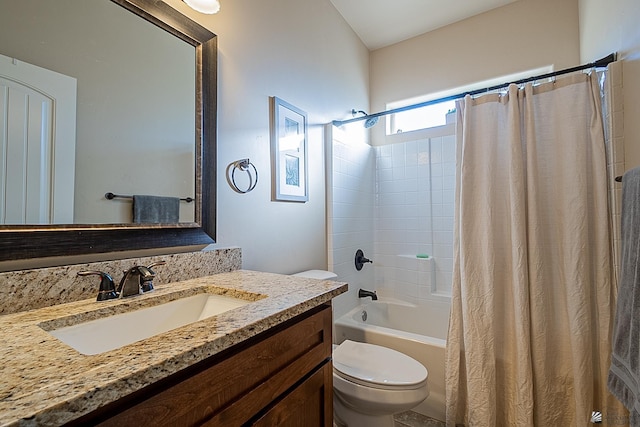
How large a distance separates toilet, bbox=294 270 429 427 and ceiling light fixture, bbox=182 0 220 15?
5.44 ft

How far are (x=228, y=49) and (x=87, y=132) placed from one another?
0.76 meters

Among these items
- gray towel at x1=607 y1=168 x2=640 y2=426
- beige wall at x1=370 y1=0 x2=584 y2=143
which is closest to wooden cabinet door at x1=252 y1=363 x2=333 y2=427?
gray towel at x1=607 y1=168 x2=640 y2=426

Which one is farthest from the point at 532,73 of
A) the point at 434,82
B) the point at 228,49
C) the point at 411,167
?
the point at 228,49

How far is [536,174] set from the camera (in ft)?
4.81

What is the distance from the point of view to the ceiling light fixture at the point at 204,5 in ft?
3.78

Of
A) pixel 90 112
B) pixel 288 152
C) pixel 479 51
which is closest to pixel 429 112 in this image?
pixel 479 51

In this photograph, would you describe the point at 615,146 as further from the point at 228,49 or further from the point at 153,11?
the point at 153,11

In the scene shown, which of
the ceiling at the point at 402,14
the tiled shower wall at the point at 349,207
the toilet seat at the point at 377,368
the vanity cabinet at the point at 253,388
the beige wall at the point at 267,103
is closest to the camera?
the vanity cabinet at the point at 253,388

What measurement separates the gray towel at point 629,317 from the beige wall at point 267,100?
1383 mm

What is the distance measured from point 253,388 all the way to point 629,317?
3.73ft

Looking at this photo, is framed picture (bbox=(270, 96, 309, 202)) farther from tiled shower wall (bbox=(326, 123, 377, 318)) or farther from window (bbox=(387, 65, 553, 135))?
window (bbox=(387, 65, 553, 135))

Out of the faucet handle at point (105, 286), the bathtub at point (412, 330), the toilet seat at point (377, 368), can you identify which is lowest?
the bathtub at point (412, 330)

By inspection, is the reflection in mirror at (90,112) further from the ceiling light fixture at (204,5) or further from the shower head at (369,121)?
the shower head at (369,121)

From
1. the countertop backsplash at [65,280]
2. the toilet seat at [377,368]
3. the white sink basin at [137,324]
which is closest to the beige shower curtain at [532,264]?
the toilet seat at [377,368]
